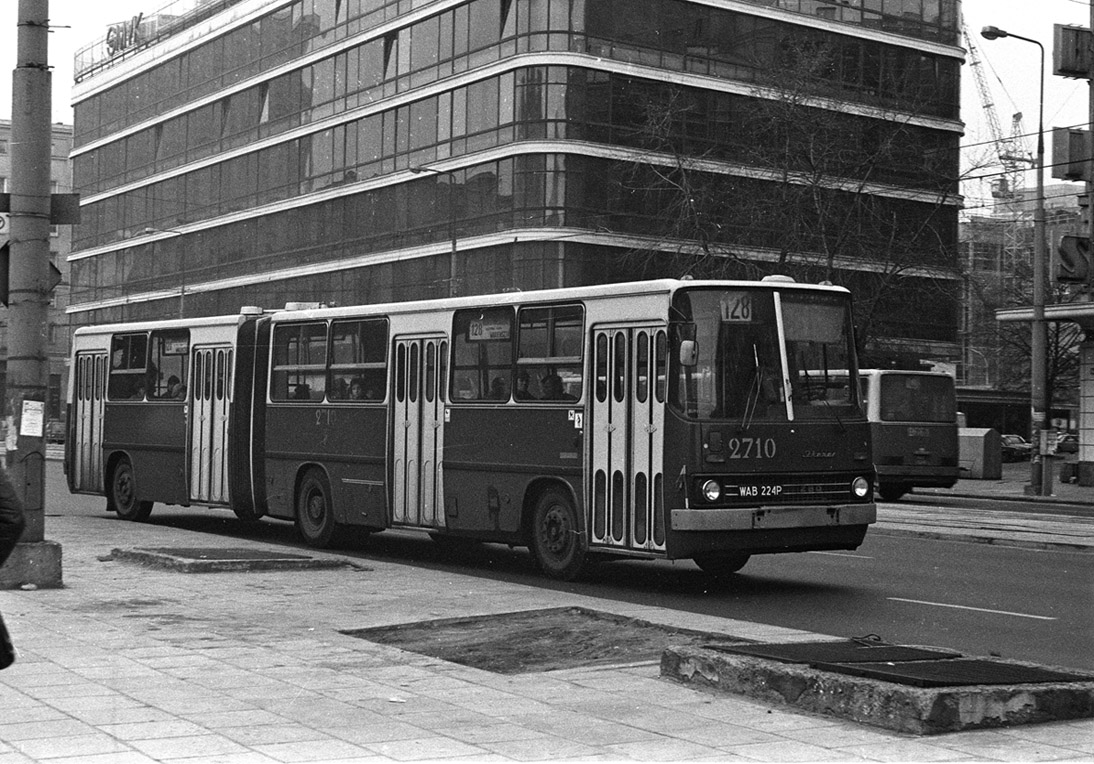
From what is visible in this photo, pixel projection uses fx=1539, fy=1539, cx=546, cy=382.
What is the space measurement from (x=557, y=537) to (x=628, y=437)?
1.51m

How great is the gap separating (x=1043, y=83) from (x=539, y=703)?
1420 inches

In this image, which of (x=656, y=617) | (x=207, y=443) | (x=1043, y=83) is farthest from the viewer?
(x=1043, y=83)

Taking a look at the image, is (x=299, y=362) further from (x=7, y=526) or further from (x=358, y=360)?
(x=7, y=526)

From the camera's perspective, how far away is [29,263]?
1332 cm

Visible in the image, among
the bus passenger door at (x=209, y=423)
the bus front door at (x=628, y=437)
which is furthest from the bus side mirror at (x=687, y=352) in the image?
the bus passenger door at (x=209, y=423)

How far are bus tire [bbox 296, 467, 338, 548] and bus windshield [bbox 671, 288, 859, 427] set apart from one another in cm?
645

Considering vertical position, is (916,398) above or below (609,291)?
below

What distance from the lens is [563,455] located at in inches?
595

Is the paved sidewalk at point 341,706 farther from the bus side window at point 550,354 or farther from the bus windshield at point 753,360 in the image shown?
the bus side window at point 550,354

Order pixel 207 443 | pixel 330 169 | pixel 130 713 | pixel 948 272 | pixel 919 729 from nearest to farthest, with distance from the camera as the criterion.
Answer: pixel 919 729, pixel 130 713, pixel 207 443, pixel 948 272, pixel 330 169

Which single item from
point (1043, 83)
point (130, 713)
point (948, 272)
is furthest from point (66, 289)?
point (130, 713)

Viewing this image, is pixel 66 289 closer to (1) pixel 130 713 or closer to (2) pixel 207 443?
(2) pixel 207 443

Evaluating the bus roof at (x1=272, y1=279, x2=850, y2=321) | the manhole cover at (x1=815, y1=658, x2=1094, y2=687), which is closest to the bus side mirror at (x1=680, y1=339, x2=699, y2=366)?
the bus roof at (x1=272, y1=279, x2=850, y2=321)

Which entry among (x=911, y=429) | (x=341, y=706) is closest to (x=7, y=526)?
(x=341, y=706)
